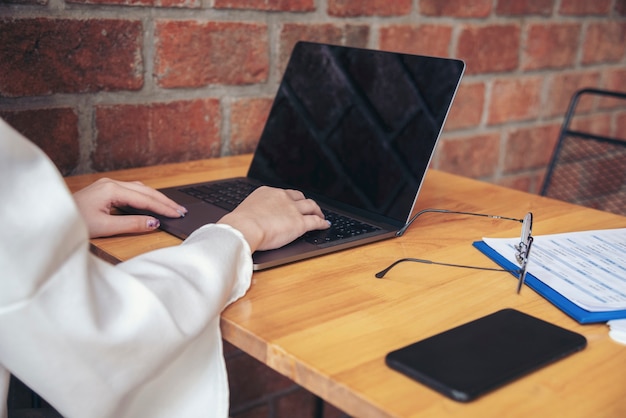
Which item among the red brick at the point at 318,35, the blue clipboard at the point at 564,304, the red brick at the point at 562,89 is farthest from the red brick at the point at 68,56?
the red brick at the point at 562,89

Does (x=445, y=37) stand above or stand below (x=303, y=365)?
above

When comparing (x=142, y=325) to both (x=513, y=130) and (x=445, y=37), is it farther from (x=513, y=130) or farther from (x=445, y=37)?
(x=513, y=130)

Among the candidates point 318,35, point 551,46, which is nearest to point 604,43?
point 551,46

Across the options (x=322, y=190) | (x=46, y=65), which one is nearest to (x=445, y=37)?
(x=322, y=190)

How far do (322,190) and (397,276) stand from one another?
30 cm

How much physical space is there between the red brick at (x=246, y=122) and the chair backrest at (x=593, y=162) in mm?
1064

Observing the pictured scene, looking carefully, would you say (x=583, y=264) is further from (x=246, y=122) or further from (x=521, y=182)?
(x=521, y=182)

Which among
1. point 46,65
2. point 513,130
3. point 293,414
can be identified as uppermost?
point 46,65

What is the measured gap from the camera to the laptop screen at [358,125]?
2.98 ft

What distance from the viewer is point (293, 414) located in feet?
5.12

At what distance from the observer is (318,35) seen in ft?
4.48

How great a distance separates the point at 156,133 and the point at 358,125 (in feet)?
1.26

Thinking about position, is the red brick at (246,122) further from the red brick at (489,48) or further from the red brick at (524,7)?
the red brick at (524,7)

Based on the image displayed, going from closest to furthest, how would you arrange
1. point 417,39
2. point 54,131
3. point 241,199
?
point 241,199 → point 54,131 → point 417,39
